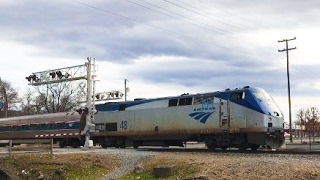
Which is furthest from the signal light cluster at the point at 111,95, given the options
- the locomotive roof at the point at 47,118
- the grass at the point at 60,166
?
the grass at the point at 60,166

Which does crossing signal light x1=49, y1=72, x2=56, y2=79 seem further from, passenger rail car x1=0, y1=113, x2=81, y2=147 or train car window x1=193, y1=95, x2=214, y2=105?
train car window x1=193, y1=95, x2=214, y2=105

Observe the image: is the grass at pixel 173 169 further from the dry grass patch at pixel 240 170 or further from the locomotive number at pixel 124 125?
the locomotive number at pixel 124 125

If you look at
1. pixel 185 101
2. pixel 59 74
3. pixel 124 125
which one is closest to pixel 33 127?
pixel 59 74

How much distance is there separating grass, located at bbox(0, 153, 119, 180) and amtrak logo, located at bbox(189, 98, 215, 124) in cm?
794

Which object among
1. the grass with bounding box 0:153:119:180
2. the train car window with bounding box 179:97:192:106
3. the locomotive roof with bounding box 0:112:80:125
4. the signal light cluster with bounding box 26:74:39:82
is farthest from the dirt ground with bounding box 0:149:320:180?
the signal light cluster with bounding box 26:74:39:82

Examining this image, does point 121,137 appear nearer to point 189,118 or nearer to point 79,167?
point 189,118

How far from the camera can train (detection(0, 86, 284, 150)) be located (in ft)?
83.7

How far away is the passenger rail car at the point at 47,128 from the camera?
39.6m

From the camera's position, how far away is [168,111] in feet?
99.2

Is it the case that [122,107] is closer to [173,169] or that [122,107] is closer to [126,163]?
[126,163]

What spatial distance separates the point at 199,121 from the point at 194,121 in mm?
468

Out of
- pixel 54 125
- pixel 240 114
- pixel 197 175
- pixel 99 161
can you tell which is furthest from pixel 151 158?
pixel 54 125

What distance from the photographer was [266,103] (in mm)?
26031

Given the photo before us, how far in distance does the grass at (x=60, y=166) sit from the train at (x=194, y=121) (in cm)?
802
